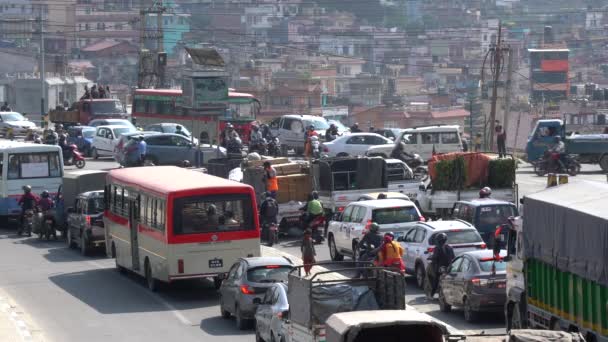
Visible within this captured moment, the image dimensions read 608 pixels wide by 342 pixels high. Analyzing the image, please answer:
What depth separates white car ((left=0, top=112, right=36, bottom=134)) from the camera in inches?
2559

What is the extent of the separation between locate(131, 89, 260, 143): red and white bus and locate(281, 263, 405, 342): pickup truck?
35.4 metres

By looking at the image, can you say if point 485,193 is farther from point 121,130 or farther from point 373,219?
point 121,130

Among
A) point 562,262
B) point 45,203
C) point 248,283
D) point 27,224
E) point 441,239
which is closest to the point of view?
point 562,262

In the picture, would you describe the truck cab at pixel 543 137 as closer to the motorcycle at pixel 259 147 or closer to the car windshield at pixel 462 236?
the motorcycle at pixel 259 147

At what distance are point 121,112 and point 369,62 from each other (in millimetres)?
124055

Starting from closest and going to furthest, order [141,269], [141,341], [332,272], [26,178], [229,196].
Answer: [332,272] < [141,341] < [229,196] < [141,269] < [26,178]

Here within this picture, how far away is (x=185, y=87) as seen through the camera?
179 feet

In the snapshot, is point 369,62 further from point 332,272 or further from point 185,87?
point 332,272

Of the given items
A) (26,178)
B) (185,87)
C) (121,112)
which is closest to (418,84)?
(121,112)

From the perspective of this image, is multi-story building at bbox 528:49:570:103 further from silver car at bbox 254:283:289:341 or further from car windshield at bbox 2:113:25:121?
silver car at bbox 254:283:289:341

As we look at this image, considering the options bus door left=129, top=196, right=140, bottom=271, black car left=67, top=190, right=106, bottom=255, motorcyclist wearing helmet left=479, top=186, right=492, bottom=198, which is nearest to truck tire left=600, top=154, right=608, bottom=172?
motorcyclist wearing helmet left=479, top=186, right=492, bottom=198

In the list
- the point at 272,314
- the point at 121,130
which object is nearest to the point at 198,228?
the point at 272,314

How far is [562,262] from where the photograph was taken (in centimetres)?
1762

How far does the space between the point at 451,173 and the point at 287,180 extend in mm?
4322
